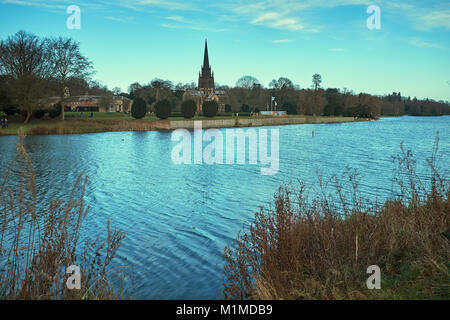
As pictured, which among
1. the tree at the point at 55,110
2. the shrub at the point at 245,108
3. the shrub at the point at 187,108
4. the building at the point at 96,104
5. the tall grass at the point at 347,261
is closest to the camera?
the tall grass at the point at 347,261

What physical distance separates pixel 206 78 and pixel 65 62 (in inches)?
3581

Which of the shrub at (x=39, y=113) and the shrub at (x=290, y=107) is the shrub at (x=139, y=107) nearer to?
the shrub at (x=39, y=113)

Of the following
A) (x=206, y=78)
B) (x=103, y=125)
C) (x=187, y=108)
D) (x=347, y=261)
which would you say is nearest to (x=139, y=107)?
(x=187, y=108)

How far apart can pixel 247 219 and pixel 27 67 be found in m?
40.6

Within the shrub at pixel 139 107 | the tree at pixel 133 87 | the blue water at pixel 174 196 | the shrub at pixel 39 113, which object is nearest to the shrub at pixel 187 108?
the shrub at pixel 139 107

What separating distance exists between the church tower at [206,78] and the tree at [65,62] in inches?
3390

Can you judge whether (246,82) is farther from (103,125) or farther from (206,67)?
(103,125)

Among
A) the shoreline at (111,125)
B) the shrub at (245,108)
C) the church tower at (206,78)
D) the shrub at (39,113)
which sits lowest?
the shoreline at (111,125)

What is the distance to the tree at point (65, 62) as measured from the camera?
143ft

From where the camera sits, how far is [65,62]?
44.2 m

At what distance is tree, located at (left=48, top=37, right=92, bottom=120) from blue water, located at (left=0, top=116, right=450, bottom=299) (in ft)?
63.5

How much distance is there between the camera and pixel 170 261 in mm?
7559

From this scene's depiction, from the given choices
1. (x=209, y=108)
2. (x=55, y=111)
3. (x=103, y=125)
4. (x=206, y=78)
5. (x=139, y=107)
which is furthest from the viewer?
(x=206, y=78)
